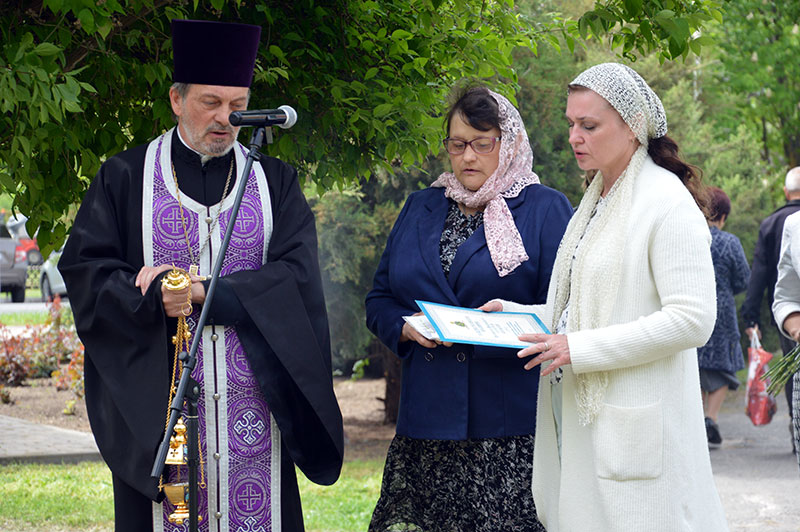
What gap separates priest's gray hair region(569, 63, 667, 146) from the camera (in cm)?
321

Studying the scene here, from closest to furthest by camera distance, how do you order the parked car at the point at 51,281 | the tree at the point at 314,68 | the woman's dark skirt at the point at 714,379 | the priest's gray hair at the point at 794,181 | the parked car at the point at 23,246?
the tree at the point at 314,68, the priest's gray hair at the point at 794,181, the woman's dark skirt at the point at 714,379, the parked car at the point at 51,281, the parked car at the point at 23,246

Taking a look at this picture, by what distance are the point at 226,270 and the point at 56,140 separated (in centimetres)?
114

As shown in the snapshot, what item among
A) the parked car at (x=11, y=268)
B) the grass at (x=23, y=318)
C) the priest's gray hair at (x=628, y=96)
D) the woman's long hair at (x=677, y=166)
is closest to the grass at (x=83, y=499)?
the woman's long hair at (x=677, y=166)

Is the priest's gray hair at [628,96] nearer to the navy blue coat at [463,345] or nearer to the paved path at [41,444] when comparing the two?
the navy blue coat at [463,345]

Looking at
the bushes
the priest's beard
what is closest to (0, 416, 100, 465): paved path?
the bushes

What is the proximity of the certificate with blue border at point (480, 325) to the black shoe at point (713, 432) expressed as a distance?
20.4 feet

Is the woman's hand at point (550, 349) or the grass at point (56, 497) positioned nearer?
the woman's hand at point (550, 349)

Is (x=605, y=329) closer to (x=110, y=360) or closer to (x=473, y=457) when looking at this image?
(x=473, y=457)

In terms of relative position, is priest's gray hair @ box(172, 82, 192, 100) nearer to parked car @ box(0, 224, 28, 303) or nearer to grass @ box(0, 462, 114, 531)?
grass @ box(0, 462, 114, 531)

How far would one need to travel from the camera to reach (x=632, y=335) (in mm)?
3082

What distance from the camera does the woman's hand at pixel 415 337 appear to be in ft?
12.2

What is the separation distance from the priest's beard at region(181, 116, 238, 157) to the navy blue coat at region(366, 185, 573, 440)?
86 centimetres

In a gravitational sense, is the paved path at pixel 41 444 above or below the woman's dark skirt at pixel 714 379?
below

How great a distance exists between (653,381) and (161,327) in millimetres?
1586
